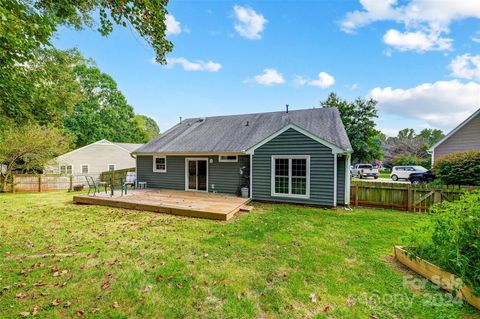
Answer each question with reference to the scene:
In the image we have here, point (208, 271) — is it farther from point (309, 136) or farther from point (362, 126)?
point (362, 126)

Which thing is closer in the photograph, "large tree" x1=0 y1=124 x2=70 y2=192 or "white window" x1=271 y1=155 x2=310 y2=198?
"white window" x1=271 y1=155 x2=310 y2=198

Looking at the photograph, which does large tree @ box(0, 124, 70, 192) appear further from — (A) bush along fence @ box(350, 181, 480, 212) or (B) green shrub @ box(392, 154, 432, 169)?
(B) green shrub @ box(392, 154, 432, 169)

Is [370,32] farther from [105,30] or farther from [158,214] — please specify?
[158,214]

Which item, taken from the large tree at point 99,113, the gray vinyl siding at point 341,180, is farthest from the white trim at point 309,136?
the large tree at point 99,113

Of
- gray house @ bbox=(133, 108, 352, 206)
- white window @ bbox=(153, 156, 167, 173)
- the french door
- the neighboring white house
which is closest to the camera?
gray house @ bbox=(133, 108, 352, 206)

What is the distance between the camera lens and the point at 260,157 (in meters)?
9.45

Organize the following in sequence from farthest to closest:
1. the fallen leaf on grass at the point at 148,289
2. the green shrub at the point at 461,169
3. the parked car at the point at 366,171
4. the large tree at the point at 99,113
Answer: the large tree at the point at 99,113
the parked car at the point at 366,171
the green shrub at the point at 461,169
the fallen leaf on grass at the point at 148,289

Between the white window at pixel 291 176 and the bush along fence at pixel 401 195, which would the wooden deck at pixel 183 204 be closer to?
the white window at pixel 291 176

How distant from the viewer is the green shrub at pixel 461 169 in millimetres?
9438

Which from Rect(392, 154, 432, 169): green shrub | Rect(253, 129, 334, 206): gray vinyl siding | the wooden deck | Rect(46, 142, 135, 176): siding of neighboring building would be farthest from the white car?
Rect(46, 142, 135, 176): siding of neighboring building

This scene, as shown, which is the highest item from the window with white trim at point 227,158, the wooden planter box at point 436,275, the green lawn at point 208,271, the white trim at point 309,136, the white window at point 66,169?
the white trim at point 309,136

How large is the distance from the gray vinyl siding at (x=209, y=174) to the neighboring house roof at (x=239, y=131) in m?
0.60

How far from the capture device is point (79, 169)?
728 inches

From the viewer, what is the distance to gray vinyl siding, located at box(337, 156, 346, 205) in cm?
866
